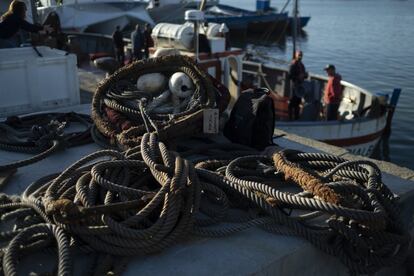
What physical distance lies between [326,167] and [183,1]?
3162 centimetres

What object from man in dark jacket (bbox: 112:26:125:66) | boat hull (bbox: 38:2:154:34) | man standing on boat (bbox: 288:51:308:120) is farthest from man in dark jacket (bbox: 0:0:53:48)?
boat hull (bbox: 38:2:154:34)

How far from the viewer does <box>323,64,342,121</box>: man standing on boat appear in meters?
9.86

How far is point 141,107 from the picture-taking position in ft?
15.4

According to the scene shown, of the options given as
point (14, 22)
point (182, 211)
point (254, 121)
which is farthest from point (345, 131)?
point (182, 211)

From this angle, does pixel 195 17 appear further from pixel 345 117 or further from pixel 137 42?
pixel 137 42

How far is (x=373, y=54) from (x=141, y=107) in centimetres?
2784

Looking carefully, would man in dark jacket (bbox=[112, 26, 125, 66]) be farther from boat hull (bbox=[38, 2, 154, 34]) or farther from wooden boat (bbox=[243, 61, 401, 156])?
boat hull (bbox=[38, 2, 154, 34])

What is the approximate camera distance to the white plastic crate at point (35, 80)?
251 inches

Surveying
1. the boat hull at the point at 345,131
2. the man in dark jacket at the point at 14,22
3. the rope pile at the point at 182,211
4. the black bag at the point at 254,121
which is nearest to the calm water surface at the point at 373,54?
the boat hull at the point at 345,131

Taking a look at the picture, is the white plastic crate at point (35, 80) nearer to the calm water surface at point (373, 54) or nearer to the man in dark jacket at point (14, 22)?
the man in dark jacket at point (14, 22)

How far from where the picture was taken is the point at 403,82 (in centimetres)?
2075

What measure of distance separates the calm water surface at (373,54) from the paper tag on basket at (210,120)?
381 inches

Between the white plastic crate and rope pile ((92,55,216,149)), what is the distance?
6.22 feet

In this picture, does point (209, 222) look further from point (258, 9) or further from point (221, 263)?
point (258, 9)
